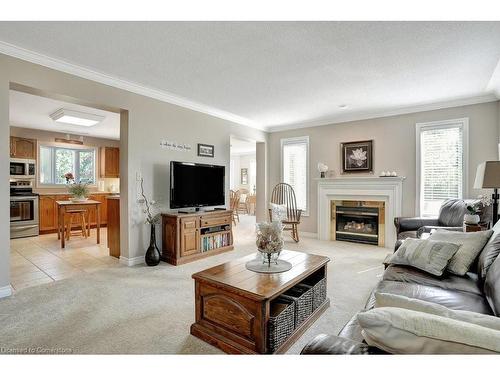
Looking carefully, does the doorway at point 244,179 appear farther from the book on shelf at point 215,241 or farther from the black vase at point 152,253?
the black vase at point 152,253

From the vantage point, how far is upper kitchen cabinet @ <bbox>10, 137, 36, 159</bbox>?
5.77 meters

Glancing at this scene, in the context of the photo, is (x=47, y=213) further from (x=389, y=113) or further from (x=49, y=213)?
(x=389, y=113)

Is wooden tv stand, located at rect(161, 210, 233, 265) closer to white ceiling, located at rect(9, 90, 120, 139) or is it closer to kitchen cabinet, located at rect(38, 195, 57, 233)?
white ceiling, located at rect(9, 90, 120, 139)

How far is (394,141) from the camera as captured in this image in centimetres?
477

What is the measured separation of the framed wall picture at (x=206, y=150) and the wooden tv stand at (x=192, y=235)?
3.41 ft

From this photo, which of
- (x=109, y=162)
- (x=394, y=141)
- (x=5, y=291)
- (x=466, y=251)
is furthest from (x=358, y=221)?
(x=109, y=162)

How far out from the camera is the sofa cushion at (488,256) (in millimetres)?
1804

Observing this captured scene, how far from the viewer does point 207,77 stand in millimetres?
3350

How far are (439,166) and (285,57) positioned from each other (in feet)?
10.8

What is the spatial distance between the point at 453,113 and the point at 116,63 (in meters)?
4.83

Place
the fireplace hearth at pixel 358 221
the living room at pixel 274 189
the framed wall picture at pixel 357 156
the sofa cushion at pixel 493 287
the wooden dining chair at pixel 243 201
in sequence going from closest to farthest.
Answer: the sofa cushion at pixel 493 287 < the living room at pixel 274 189 < the fireplace hearth at pixel 358 221 < the framed wall picture at pixel 357 156 < the wooden dining chair at pixel 243 201

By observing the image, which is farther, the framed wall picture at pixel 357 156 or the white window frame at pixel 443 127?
the framed wall picture at pixel 357 156

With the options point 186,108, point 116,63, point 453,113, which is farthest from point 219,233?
point 453,113

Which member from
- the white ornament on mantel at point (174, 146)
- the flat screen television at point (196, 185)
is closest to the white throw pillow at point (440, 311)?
the flat screen television at point (196, 185)
